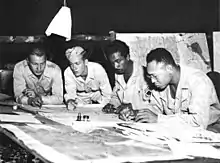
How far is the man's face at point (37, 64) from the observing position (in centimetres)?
166

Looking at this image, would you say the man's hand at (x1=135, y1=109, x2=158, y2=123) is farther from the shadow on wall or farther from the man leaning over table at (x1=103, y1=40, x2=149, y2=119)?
the shadow on wall

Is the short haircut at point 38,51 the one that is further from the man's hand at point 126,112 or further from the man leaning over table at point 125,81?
the man's hand at point 126,112

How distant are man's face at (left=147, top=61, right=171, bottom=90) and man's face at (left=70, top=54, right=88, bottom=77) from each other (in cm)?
27

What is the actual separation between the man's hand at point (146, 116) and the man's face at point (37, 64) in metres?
0.44

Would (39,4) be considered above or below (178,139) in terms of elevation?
above

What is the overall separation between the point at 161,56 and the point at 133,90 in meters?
0.18

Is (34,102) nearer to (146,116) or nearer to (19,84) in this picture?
(19,84)

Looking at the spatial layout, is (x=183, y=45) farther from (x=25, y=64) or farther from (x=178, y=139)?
(x=25, y=64)

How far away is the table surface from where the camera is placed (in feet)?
3.74

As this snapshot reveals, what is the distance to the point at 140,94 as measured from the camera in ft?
5.33

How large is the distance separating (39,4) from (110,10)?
0.29 metres

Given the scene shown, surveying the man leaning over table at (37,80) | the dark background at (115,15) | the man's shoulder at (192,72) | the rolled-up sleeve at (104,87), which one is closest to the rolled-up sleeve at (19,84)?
the man leaning over table at (37,80)

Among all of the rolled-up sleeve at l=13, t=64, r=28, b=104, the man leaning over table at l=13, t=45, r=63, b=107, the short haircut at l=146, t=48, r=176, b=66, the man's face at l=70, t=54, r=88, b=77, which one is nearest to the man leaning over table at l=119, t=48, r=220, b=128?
the short haircut at l=146, t=48, r=176, b=66

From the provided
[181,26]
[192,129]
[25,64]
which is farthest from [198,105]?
[25,64]
